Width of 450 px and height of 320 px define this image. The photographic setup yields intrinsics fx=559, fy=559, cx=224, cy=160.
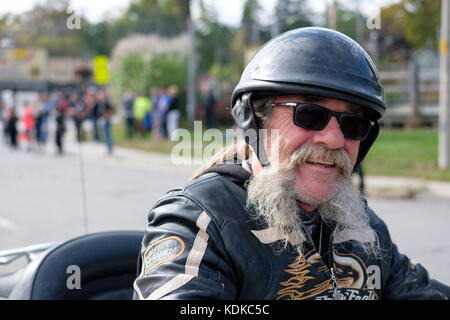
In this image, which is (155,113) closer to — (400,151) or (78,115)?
(400,151)

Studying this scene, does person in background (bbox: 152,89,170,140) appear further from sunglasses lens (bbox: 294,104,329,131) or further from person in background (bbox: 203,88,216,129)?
sunglasses lens (bbox: 294,104,329,131)

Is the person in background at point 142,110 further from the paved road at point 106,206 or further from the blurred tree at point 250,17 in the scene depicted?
the blurred tree at point 250,17

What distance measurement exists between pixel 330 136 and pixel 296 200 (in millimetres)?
236

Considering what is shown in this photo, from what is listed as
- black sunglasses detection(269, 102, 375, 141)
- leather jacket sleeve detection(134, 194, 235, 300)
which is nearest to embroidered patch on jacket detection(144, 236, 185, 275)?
leather jacket sleeve detection(134, 194, 235, 300)

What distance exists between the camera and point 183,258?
1.51 meters

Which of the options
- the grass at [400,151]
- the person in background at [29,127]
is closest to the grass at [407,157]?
the grass at [400,151]

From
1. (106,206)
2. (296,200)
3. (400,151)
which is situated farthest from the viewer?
(400,151)

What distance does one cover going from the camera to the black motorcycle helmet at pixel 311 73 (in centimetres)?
169

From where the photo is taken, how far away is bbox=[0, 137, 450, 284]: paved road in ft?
20.4

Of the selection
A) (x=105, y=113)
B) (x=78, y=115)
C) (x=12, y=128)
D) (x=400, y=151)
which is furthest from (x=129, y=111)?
(x=78, y=115)

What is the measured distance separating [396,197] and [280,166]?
25.1 feet

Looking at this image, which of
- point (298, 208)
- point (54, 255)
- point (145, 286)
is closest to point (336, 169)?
point (298, 208)

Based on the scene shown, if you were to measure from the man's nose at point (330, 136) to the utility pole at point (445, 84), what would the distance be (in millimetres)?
9339
